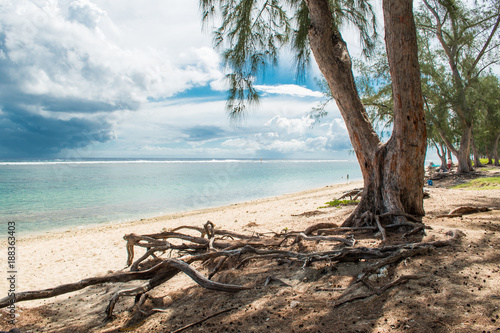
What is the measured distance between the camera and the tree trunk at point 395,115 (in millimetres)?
4602

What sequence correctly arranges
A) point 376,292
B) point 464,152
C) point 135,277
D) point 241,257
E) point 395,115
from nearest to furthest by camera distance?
point 376,292
point 135,277
point 241,257
point 395,115
point 464,152

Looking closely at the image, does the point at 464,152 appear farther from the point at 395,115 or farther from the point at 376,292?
the point at 376,292

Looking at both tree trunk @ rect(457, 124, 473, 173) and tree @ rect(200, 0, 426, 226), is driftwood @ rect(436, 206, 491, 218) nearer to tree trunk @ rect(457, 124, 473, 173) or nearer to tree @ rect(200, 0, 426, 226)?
tree @ rect(200, 0, 426, 226)

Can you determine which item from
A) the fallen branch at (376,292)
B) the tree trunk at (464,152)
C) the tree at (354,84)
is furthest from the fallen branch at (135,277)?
the tree trunk at (464,152)

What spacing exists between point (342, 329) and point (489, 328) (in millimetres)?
969

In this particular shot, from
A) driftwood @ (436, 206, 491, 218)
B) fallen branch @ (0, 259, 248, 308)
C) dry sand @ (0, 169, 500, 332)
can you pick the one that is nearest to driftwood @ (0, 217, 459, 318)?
fallen branch @ (0, 259, 248, 308)

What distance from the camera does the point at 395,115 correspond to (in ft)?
15.9

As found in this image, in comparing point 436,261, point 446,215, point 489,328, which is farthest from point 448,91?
point 489,328

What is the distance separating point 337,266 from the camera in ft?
11.6

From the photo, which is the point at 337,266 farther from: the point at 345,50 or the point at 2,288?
the point at 2,288

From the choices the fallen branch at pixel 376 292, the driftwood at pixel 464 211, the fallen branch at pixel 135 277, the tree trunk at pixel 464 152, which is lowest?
the fallen branch at pixel 135 277

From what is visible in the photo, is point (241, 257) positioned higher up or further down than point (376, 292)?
further down

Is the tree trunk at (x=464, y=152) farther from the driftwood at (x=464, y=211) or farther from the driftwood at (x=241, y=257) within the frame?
the driftwood at (x=241, y=257)

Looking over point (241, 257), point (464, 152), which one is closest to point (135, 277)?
point (241, 257)
